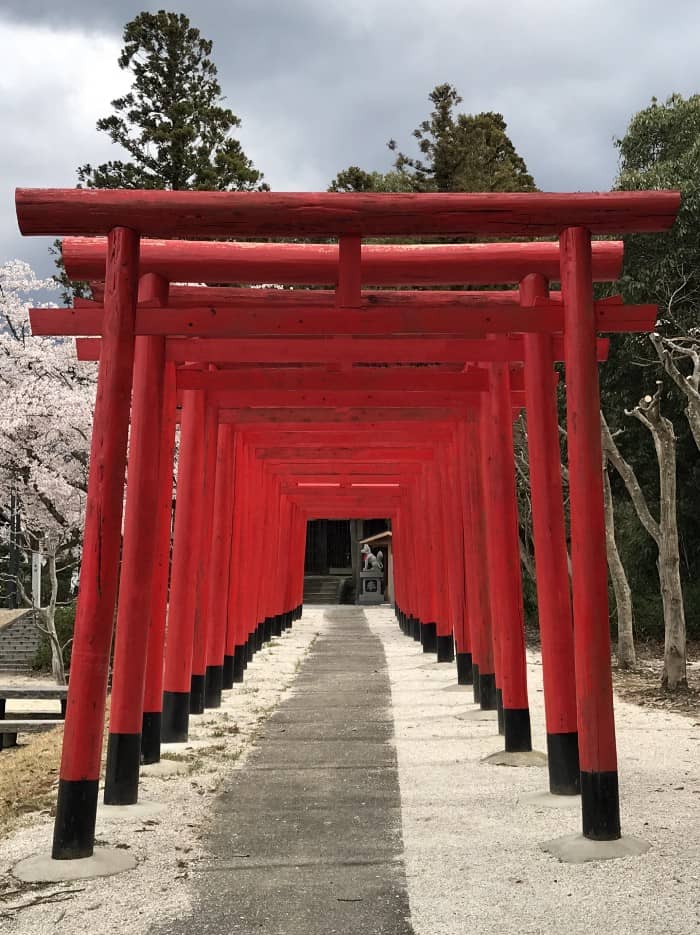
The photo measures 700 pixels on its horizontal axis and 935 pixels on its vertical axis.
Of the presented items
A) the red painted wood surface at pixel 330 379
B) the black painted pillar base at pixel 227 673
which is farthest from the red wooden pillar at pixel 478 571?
the black painted pillar base at pixel 227 673

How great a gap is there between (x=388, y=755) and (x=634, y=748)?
2.02 meters

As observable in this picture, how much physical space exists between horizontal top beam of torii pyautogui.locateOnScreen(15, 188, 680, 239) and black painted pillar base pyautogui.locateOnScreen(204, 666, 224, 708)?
668cm

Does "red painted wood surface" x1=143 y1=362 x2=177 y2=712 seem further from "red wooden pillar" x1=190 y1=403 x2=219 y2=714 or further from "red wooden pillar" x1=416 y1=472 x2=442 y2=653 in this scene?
"red wooden pillar" x1=416 y1=472 x2=442 y2=653

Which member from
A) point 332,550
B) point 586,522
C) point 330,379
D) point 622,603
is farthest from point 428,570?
point 332,550


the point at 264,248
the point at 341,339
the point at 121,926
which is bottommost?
the point at 121,926

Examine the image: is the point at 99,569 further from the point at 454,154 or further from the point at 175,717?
the point at 454,154

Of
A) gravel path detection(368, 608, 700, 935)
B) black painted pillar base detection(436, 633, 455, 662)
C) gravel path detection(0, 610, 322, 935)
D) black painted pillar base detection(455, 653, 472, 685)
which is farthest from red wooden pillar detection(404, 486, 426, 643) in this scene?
gravel path detection(0, 610, 322, 935)

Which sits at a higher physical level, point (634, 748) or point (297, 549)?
point (297, 549)

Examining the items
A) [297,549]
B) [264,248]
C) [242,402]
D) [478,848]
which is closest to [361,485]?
[297,549]

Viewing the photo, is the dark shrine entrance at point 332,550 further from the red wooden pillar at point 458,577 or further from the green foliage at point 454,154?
the red wooden pillar at point 458,577

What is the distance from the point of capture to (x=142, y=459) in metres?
6.64

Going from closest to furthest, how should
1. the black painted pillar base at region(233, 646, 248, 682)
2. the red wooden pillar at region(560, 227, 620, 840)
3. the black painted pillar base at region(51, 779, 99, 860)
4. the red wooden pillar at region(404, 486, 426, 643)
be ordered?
the black painted pillar base at region(51, 779, 99, 860) → the red wooden pillar at region(560, 227, 620, 840) → the black painted pillar base at region(233, 646, 248, 682) → the red wooden pillar at region(404, 486, 426, 643)

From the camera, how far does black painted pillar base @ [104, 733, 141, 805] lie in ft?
21.1

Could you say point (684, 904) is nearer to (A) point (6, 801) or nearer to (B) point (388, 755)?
(B) point (388, 755)
